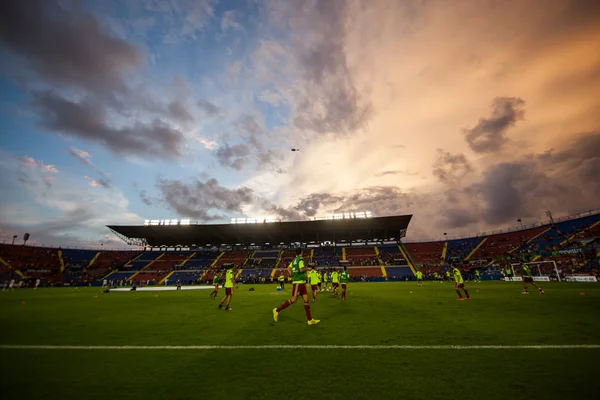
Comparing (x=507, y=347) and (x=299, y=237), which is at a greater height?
(x=299, y=237)

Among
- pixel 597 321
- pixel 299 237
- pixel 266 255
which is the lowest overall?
pixel 597 321

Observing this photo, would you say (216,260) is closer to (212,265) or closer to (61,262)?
(212,265)

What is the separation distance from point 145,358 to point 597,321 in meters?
11.3

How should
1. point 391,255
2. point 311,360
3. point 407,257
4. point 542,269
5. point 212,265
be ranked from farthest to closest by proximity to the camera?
point 212,265
point 391,255
point 407,257
point 542,269
point 311,360

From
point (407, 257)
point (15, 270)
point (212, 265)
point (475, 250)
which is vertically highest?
point (475, 250)

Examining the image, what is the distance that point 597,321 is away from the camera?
7.01 m

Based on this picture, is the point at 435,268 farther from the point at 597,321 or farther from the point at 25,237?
the point at 25,237

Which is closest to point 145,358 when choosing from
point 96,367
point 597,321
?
point 96,367

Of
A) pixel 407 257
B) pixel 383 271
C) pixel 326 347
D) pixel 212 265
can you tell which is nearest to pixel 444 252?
pixel 407 257

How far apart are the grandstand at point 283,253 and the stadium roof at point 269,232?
0.22 metres

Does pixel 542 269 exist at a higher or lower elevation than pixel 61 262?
lower

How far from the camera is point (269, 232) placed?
58.5 metres

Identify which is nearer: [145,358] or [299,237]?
[145,358]

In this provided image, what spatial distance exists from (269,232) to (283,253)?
7.47 metres
